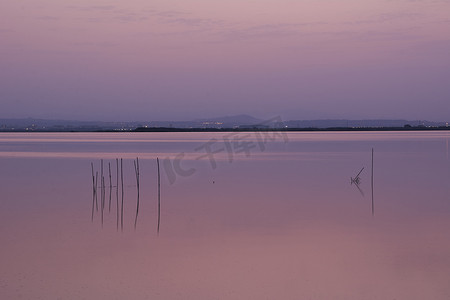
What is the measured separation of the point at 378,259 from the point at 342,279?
1.17 meters

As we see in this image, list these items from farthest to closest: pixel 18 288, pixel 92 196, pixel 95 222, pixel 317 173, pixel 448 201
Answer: pixel 317 173, pixel 92 196, pixel 448 201, pixel 95 222, pixel 18 288

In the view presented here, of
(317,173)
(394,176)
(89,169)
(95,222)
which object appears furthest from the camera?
(89,169)

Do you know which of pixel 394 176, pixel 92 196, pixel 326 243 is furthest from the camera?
pixel 394 176

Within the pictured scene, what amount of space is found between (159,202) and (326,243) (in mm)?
5780

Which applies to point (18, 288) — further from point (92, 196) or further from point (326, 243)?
point (92, 196)

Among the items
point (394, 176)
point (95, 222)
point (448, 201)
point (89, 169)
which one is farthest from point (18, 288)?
point (89, 169)

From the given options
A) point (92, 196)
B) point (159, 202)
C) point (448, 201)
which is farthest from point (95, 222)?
point (448, 201)

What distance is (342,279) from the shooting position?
6.97 m

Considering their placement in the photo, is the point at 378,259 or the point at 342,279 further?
the point at 378,259

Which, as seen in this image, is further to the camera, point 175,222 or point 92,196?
point 92,196

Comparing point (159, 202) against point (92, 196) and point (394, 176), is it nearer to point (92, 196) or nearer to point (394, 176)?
point (92, 196)

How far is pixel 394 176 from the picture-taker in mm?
20734

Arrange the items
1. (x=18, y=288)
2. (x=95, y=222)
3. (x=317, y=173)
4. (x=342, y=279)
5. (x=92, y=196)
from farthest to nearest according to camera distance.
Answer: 1. (x=317, y=173)
2. (x=92, y=196)
3. (x=95, y=222)
4. (x=342, y=279)
5. (x=18, y=288)

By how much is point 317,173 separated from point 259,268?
1532 cm
